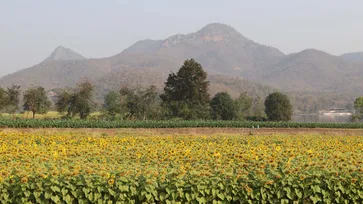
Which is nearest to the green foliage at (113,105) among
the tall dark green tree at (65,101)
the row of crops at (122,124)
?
the tall dark green tree at (65,101)

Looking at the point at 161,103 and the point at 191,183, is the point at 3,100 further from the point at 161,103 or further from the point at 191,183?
the point at 191,183

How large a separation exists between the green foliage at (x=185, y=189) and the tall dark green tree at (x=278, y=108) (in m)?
65.0

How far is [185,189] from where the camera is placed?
9.19 m

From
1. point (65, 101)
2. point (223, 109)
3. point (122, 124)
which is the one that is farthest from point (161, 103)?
point (122, 124)

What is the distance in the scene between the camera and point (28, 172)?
9.30 m

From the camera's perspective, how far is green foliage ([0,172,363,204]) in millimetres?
8869

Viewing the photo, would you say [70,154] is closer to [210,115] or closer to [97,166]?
[97,166]

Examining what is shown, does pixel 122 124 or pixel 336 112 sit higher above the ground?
pixel 336 112

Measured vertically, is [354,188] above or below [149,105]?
below

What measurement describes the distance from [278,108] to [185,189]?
66.7 metres

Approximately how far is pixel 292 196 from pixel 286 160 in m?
1.87

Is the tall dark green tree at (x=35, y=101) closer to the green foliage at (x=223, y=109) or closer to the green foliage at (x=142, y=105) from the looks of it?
the green foliage at (x=142, y=105)

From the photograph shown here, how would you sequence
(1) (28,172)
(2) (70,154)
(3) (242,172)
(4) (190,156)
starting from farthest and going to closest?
1. (2) (70,154)
2. (4) (190,156)
3. (3) (242,172)
4. (1) (28,172)

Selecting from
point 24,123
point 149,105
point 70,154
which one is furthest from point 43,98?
point 70,154
